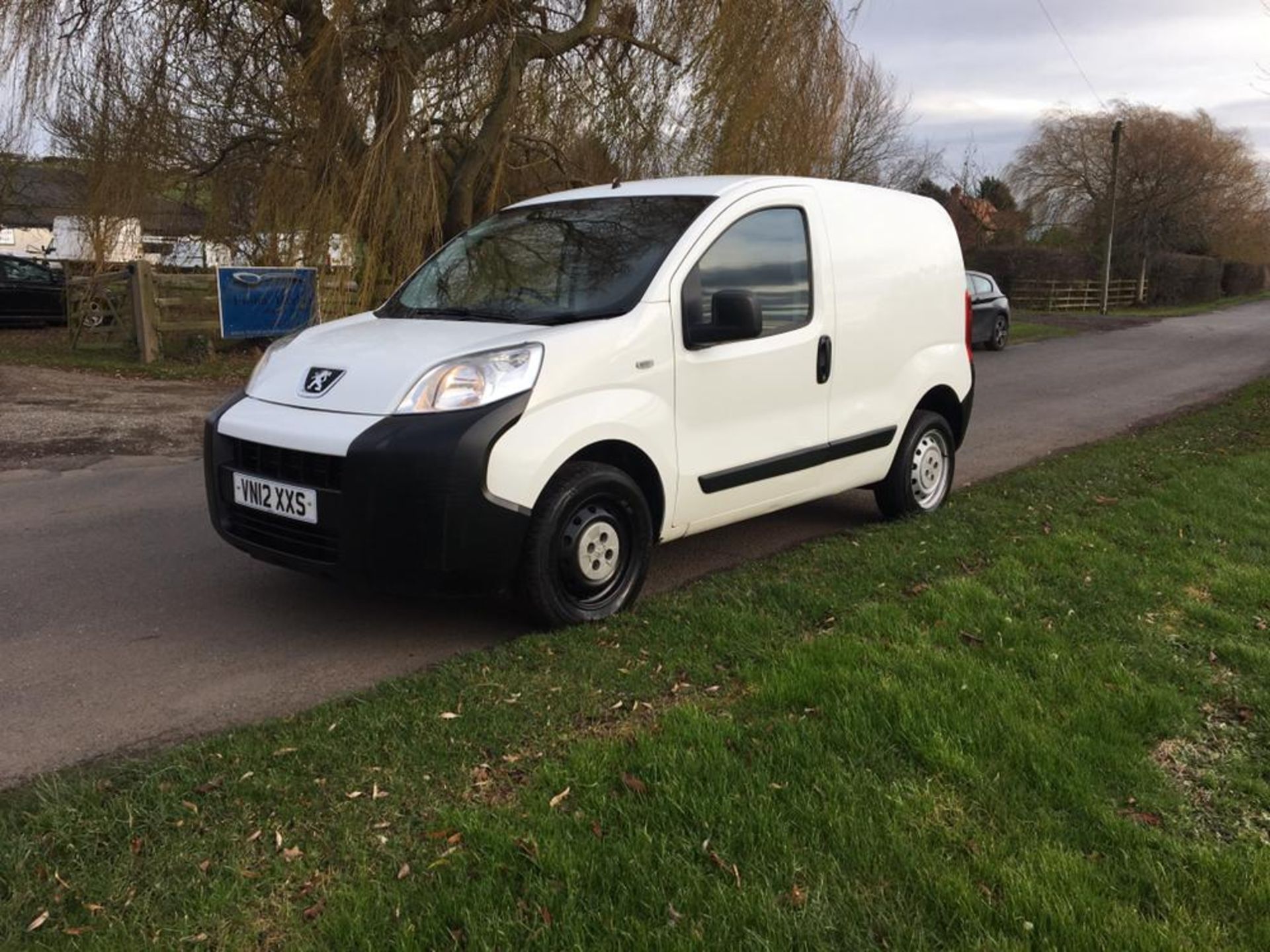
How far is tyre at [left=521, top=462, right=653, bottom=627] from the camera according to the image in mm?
4230

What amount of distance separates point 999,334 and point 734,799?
735 inches

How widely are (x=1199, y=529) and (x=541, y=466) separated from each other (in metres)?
4.11

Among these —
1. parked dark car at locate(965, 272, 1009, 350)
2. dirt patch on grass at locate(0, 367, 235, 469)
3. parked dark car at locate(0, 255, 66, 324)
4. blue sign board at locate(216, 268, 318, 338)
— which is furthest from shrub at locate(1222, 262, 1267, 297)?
dirt patch on grass at locate(0, 367, 235, 469)

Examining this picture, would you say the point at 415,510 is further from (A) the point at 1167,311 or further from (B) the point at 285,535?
(A) the point at 1167,311

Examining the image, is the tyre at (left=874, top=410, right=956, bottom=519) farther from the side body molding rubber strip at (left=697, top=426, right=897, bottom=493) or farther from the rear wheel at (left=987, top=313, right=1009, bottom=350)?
the rear wheel at (left=987, top=313, right=1009, bottom=350)

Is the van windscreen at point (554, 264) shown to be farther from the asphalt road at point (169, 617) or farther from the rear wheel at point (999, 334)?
the rear wheel at point (999, 334)

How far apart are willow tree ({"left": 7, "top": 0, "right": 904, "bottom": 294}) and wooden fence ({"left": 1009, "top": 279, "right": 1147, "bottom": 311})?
76.3 feet

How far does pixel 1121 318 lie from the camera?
29.7 m

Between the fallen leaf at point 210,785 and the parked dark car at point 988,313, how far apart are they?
17.8m

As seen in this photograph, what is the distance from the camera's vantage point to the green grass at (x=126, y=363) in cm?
1390

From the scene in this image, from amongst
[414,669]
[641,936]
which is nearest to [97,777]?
[414,669]

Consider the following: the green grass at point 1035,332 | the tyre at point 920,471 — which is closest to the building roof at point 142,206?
the tyre at point 920,471

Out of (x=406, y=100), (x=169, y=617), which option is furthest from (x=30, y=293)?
(x=169, y=617)

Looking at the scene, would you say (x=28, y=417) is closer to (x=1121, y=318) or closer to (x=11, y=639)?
(x=11, y=639)
